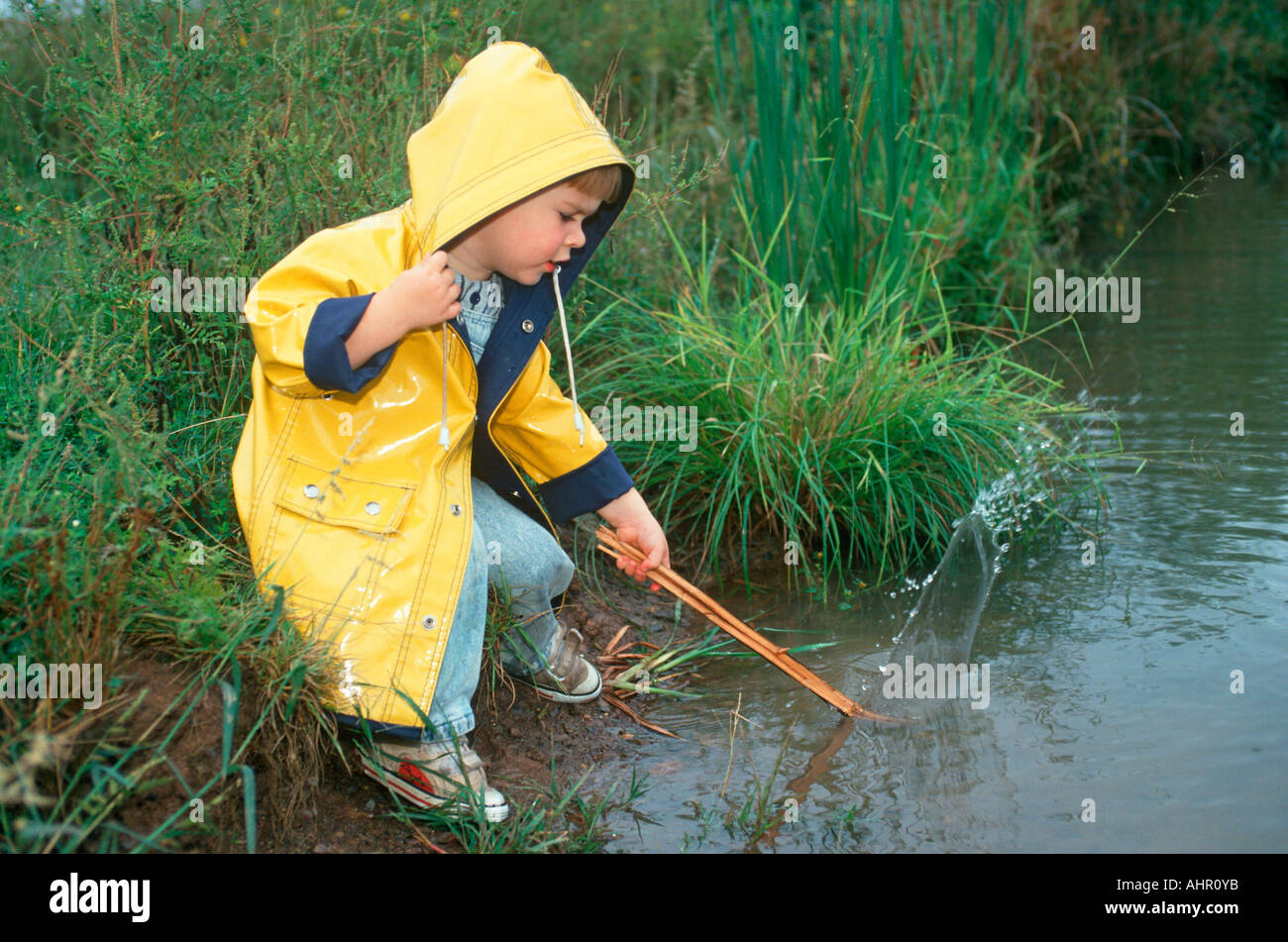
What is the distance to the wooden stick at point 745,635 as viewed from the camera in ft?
9.68

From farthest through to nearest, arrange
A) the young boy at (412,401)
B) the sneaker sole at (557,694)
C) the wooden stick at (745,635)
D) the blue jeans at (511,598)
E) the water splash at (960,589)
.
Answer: the water splash at (960,589) → the sneaker sole at (557,694) → the wooden stick at (745,635) → the blue jeans at (511,598) → the young boy at (412,401)

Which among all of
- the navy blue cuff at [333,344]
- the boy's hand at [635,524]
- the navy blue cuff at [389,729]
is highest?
the navy blue cuff at [333,344]

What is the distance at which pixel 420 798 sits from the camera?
2543 millimetres

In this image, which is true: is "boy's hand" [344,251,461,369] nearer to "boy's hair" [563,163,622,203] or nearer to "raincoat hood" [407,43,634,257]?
"raincoat hood" [407,43,634,257]

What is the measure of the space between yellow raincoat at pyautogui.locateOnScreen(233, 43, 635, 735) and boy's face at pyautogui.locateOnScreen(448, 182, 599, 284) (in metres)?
0.10

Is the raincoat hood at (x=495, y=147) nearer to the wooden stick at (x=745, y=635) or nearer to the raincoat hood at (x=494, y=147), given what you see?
the raincoat hood at (x=494, y=147)

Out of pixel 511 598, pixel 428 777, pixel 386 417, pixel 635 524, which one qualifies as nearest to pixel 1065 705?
pixel 635 524

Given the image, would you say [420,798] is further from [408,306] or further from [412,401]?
[408,306]

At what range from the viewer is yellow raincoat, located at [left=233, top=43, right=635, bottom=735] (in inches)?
97.3

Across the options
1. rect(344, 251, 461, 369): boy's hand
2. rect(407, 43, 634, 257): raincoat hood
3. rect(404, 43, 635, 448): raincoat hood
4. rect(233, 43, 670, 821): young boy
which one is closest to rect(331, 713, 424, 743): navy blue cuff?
rect(233, 43, 670, 821): young boy

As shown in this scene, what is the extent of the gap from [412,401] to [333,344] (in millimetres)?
307

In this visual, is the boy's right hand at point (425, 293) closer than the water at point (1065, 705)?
Yes

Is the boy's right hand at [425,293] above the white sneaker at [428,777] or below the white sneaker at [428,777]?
above

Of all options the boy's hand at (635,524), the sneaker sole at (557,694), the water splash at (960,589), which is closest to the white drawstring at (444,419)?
the boy's hand at (635,524)
